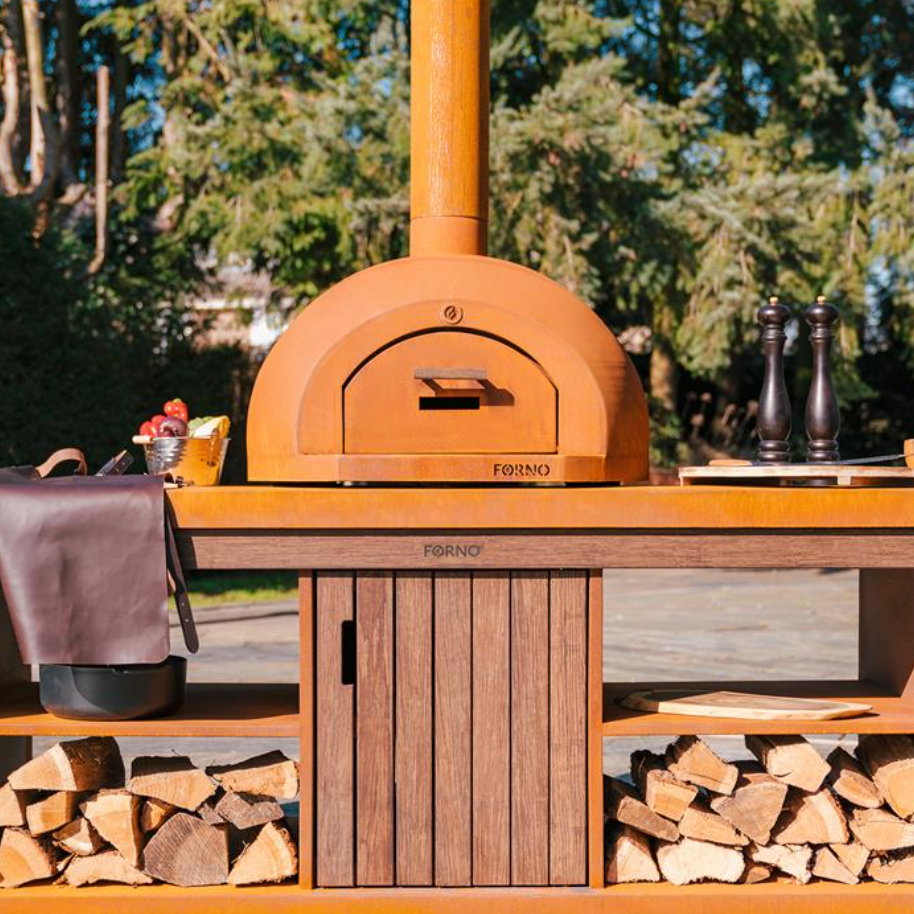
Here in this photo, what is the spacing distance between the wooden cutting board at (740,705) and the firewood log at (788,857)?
34 centimetres

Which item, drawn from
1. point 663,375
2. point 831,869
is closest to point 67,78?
point 663,375

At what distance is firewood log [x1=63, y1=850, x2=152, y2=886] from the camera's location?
11.2 feet

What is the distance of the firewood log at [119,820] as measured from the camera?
339 centimetres

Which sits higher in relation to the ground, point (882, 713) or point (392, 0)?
point (392, 0)

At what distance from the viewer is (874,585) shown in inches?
157

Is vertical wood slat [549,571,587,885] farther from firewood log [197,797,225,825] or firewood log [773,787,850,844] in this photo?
firewood log [197,797,225,825]

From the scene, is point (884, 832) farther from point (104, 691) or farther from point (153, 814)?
point (104, 691)

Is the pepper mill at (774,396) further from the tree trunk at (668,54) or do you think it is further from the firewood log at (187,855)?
the tree trunk at (668,54)

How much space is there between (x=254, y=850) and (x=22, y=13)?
13076 mm

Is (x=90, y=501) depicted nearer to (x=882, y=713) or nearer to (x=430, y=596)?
(x=430, y=596)

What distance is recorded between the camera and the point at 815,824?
346 cm

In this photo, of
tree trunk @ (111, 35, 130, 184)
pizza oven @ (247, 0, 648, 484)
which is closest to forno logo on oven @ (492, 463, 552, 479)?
pizza oven @ (247, 0, 648, 484)

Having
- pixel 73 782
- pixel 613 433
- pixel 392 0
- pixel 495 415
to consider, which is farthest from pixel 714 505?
pixel 392 0

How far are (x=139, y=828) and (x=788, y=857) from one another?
1.63m
